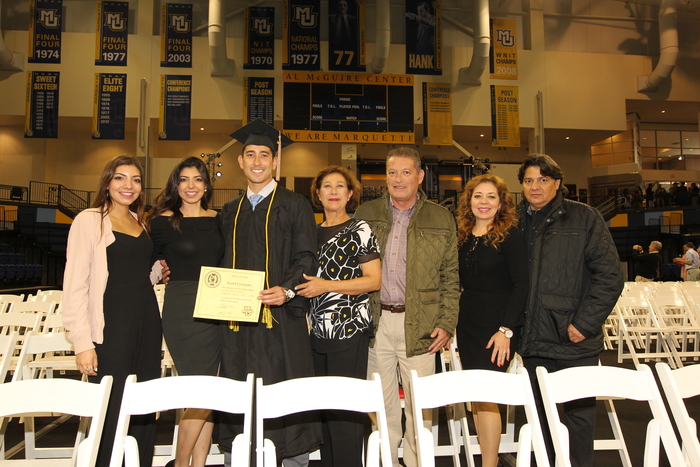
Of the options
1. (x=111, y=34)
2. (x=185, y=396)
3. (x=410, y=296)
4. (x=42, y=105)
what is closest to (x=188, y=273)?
(x=185, y=396)

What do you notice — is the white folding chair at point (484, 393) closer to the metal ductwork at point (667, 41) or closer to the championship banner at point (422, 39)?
the championship banner at point (422, 39)

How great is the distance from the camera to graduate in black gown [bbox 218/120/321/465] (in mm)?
2240

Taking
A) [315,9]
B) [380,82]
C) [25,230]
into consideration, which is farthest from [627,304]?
[25,230]

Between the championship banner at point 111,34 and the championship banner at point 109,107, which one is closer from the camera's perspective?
the championship banner at point 111,34

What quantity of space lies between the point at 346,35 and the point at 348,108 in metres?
1.82

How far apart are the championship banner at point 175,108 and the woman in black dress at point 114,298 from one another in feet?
35.0

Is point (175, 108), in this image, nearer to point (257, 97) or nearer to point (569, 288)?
point (257, 97)

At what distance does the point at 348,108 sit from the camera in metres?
12.8

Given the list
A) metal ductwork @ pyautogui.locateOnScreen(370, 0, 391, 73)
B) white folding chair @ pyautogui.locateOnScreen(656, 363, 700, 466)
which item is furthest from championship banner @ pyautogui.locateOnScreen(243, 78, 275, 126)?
white folding chair @ pyautogui.locateOnScreen(656, 363, 700, 466)

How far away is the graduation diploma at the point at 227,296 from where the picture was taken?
209 centimetres

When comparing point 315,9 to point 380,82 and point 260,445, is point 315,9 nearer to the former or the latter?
point 380,82

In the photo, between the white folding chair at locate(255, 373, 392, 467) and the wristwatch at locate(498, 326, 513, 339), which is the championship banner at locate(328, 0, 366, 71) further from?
the white folding chair at locate(255, 373, 392, 467)

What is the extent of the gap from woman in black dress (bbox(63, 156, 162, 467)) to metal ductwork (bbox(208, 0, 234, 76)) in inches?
484

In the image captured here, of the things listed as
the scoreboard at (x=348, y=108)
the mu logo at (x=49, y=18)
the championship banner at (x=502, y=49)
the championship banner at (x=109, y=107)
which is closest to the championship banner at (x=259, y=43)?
the scoreboard at (x=348, y=108)
